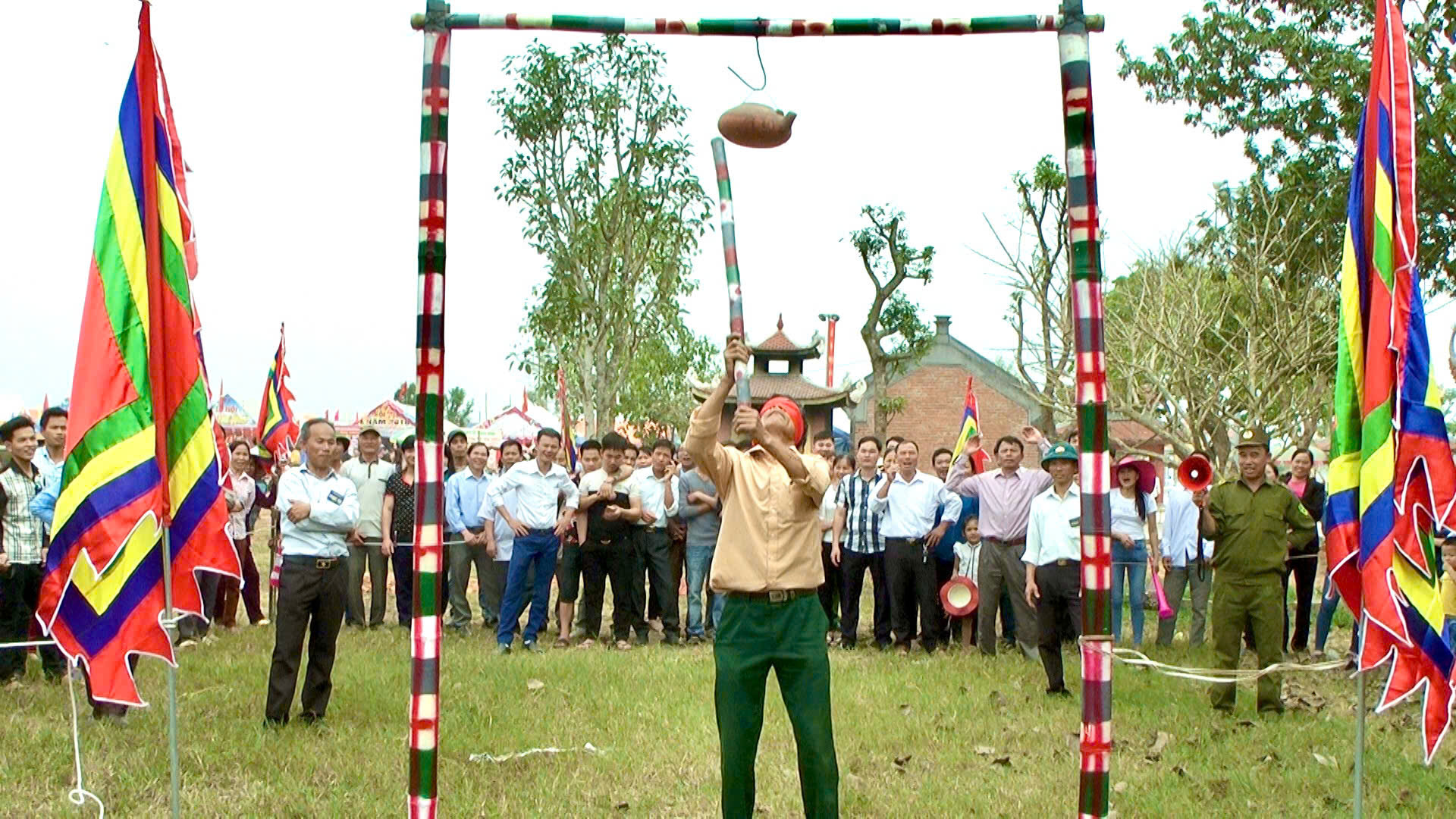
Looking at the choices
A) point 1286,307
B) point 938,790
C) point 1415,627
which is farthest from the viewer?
point 1286,307

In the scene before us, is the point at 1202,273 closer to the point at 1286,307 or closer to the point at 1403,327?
the point at 1286,307

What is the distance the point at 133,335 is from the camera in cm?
590

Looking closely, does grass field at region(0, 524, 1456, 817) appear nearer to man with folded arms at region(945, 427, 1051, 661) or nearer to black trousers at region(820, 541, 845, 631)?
man with folded arms at region(945, 427, 1051, 661)

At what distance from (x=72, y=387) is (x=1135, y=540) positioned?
882 cm

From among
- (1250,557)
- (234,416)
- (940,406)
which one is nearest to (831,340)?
(1250,557)

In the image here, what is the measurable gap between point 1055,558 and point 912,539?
2.36 metres

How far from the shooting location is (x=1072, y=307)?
466cm

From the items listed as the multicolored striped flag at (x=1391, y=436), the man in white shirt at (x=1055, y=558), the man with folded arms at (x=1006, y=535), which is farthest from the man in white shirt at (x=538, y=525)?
the multicolored striped flag at (x=1391, y=436)

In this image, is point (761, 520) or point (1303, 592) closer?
point (761, 520)

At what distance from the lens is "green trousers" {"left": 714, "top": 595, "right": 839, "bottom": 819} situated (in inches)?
215

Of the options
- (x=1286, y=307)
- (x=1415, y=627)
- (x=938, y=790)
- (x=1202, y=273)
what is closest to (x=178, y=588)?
(x=938, y=790)

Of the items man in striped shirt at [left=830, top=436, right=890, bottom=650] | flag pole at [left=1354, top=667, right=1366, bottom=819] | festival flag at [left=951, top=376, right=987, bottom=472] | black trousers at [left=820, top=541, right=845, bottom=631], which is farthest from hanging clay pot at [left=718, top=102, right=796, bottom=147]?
festival flag at [left=951, top=376, right=987, bottom=472]

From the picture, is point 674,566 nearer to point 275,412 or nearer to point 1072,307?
point 275,412

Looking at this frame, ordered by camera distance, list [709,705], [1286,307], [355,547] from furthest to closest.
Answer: [1286,307], [355,547], [709,705]
